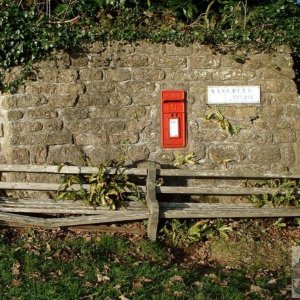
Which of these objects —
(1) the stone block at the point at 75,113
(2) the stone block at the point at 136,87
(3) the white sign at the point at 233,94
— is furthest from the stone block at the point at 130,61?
(3) the white sign at the point at 233,94

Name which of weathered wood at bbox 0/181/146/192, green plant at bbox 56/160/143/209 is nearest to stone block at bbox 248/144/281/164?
green plant at bbox 56/160/143/209

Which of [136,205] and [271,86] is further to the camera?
[271,86]

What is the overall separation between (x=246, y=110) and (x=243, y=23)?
112 cm

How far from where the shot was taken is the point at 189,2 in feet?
24.1

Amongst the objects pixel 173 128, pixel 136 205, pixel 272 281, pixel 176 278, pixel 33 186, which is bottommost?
pixel 272 281

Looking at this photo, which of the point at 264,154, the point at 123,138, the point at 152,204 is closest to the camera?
the point at 152,204

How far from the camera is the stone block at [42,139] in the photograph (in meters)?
6.86

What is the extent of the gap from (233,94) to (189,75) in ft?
2.01

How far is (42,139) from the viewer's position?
6941 millimetres

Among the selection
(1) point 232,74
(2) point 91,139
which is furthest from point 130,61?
(1) point 232,74

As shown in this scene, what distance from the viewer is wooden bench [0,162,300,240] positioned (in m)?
6.56

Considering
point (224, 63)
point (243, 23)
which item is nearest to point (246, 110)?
point (224, 63)

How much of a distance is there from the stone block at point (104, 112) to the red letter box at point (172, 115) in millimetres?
606

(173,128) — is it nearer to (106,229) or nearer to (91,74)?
(91,74)
